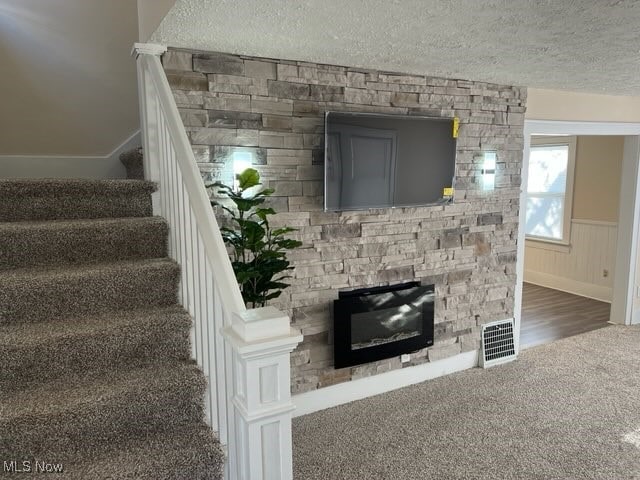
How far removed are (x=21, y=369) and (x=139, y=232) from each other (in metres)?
0.75

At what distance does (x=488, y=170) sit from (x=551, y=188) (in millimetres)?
3326

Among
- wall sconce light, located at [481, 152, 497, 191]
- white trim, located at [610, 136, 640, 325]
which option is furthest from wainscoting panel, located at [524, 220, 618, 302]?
wall sconce light, located at [481, 152, 497, 191]

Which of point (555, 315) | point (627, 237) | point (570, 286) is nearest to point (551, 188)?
point (570, 286)

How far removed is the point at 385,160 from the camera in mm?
3016

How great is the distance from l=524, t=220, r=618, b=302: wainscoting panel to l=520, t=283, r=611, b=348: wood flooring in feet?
0.54

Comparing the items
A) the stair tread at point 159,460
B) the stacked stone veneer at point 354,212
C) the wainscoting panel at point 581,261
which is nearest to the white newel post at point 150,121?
the stacked stone veneer at point 354,212

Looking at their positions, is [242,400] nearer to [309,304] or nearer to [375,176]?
[309,304]

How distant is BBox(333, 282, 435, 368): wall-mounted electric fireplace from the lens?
305 centimetres

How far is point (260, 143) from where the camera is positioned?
2.70 metres

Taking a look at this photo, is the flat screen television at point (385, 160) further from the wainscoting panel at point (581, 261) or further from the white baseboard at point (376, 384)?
Result: the wainscoting panel at point (581, 261)

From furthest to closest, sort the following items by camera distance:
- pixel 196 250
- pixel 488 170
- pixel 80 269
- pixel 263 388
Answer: pixel 488 170 → pixel 80 269 → pixel 196 250 → pixel 263 388
